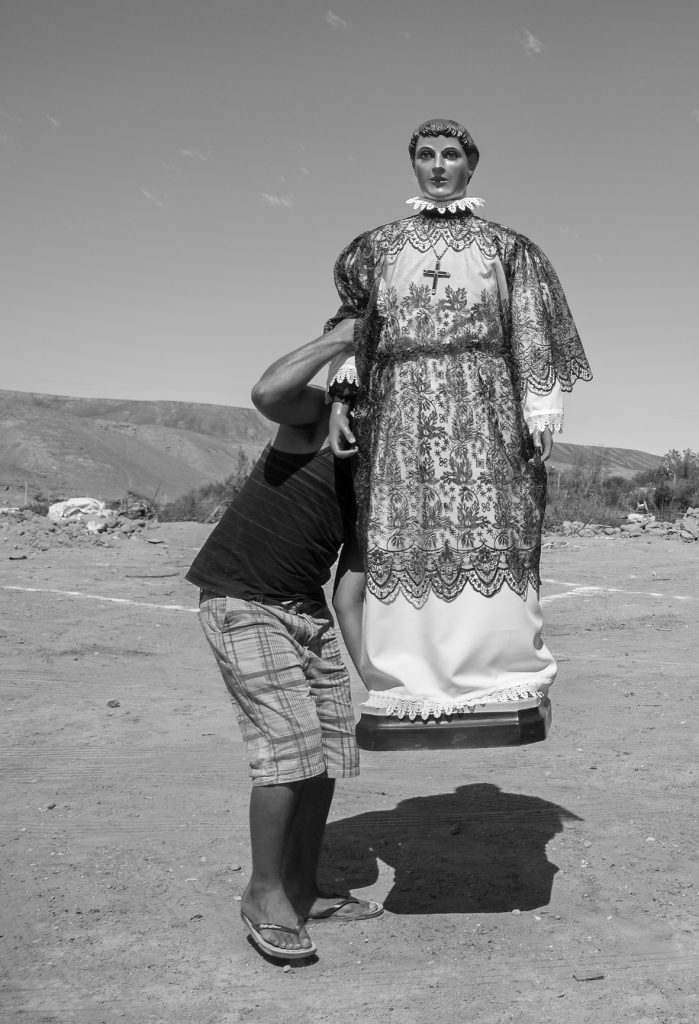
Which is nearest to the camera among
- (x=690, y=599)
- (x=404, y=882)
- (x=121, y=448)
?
(x=404, y=882)

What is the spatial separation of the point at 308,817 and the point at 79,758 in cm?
226

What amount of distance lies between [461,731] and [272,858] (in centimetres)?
76

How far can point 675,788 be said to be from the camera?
5012mm

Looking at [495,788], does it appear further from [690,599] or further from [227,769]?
[690,599]

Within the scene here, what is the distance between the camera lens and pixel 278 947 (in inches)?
130

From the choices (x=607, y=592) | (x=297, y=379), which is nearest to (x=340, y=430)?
(x=297, y=379)

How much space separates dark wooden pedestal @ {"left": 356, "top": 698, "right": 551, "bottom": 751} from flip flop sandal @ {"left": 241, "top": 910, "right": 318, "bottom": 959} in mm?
665

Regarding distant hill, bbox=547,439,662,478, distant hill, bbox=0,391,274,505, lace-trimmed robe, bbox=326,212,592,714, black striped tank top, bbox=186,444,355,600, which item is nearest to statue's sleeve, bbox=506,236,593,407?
lace-trimmed robe, bbox=326,212,592,714

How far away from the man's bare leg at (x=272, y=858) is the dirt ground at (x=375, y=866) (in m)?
0.11

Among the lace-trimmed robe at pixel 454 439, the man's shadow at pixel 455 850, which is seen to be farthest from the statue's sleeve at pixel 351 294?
the man's shadow at pixel 455 850

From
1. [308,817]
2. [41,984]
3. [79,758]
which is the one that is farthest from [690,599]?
[41,984]

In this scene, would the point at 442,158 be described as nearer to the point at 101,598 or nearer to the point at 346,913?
the point at 346,913

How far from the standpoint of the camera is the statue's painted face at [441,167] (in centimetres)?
330

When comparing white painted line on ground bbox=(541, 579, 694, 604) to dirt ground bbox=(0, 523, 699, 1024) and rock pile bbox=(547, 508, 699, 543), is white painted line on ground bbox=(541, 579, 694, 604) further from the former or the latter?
rock pile bbox=(547, 508, 699, 543)
